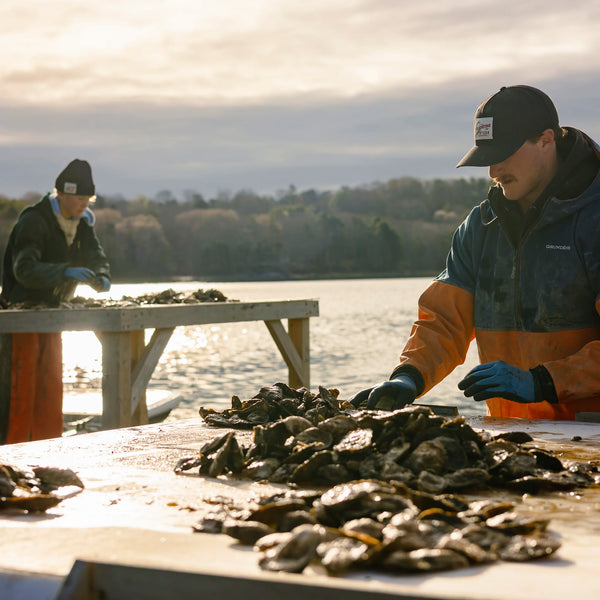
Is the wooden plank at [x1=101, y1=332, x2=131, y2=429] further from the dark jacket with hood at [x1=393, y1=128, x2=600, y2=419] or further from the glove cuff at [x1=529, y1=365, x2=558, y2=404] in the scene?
the glove cuff at [x1=529, y1=365, x2=558, y2=404]

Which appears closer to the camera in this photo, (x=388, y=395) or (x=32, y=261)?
(x=388, y=395)

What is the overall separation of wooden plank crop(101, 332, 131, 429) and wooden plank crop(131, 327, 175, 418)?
5.1 inches

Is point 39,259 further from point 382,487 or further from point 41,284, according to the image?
point 382,487

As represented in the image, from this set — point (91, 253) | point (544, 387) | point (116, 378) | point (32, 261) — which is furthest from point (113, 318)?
point (544, 387)

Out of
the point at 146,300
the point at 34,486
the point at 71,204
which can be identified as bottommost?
the point at 34,486

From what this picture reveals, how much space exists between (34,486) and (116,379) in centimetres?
353

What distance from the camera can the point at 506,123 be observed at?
3.05 metres

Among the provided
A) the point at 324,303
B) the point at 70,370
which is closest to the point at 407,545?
the point at 70,370

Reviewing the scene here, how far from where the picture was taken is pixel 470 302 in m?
3.33

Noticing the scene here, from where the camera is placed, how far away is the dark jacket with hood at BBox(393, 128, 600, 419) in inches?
121

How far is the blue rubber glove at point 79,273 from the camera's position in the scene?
634cm

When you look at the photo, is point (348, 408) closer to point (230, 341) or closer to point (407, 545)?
point (407, 545)

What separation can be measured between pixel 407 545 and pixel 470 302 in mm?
2048

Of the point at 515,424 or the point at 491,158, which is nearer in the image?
the point at 515,424
